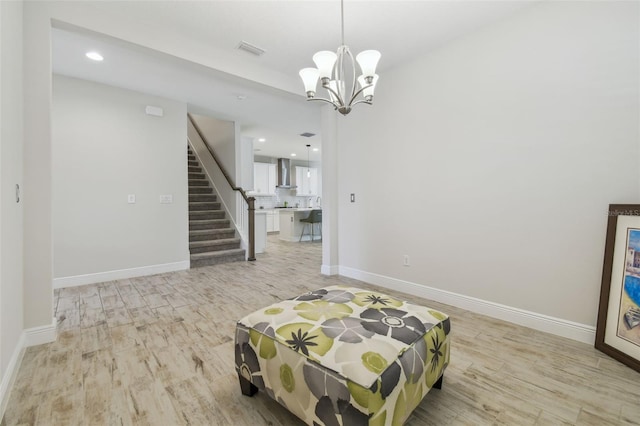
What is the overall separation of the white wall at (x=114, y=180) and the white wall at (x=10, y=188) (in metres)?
1.95

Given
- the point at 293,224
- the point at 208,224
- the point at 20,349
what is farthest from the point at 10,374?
the point at 293,224

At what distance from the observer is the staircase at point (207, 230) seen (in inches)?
196

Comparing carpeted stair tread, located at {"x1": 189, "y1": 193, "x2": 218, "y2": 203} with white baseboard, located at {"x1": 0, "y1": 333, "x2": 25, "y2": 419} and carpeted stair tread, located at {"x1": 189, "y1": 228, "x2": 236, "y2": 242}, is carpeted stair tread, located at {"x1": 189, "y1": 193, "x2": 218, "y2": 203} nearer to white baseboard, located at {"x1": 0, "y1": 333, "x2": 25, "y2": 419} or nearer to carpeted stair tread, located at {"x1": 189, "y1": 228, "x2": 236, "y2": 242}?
carpeted stair tread, located at {"x1": 189, "y1": 228, "x2": 236, "y2": 242}

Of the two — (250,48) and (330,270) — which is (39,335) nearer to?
(330,270)

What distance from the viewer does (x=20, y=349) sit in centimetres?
195

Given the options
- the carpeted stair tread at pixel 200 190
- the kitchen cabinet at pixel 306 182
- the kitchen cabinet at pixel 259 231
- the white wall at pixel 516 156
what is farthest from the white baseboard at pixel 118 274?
the kitchen cabinet at pixel 306 182

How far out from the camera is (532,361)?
1891mm

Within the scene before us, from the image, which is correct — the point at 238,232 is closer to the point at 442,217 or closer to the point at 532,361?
the point at 442,217

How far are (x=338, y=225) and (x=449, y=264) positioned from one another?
170 cm

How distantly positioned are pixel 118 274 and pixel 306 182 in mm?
7491

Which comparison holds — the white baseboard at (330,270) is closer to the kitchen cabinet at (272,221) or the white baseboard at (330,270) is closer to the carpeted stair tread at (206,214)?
the carpeted stair tread at (206,214)

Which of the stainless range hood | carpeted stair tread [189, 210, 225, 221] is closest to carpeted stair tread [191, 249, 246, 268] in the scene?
carpeted stair tread [189, 210, 225, 221]

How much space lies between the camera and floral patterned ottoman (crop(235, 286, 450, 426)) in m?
1.08

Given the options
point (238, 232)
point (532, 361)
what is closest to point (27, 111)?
point (238, 232)
